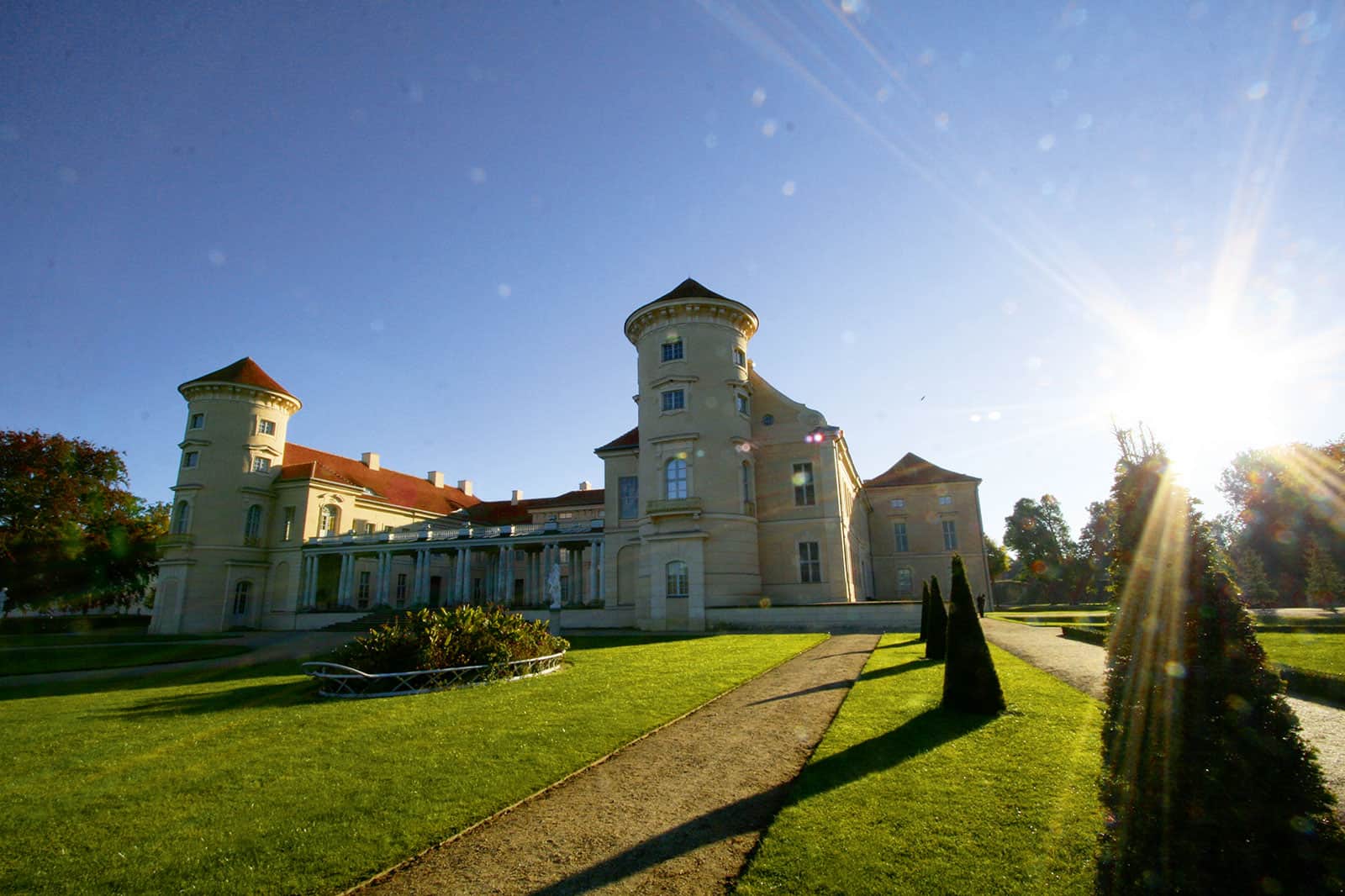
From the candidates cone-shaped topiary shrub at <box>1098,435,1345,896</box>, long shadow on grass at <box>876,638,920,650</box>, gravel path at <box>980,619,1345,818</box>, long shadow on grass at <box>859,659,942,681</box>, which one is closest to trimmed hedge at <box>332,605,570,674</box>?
long shadow on grass at <box>859,659,942,681</box>

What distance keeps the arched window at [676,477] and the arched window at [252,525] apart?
30.5 m

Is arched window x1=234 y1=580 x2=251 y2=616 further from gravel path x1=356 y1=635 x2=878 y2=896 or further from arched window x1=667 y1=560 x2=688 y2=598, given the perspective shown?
gravel path x1=356 y1=635 x2=878 y2=896

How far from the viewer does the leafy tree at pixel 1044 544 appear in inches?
2758

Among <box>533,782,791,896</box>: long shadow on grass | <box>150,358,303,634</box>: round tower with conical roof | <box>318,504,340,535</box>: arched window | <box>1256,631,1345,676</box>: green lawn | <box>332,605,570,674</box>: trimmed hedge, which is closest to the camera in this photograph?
<box>533,782,791,896</box>: long shadow on grass

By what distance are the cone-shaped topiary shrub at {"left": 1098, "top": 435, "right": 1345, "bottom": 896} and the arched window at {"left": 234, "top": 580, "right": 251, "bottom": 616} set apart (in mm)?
50310

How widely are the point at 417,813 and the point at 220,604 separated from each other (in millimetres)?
45181

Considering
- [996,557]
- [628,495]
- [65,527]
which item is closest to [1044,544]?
[996,557]

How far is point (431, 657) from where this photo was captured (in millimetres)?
14055

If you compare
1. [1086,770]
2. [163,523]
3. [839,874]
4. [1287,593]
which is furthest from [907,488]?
[163,523]

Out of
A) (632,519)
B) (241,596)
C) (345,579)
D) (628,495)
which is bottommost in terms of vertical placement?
(241,596)

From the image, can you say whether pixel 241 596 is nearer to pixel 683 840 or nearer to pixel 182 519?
pixel 182 519

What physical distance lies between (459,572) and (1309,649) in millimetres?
38806

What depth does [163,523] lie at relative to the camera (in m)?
55.0

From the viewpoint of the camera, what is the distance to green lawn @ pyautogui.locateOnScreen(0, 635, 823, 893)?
5098mm
